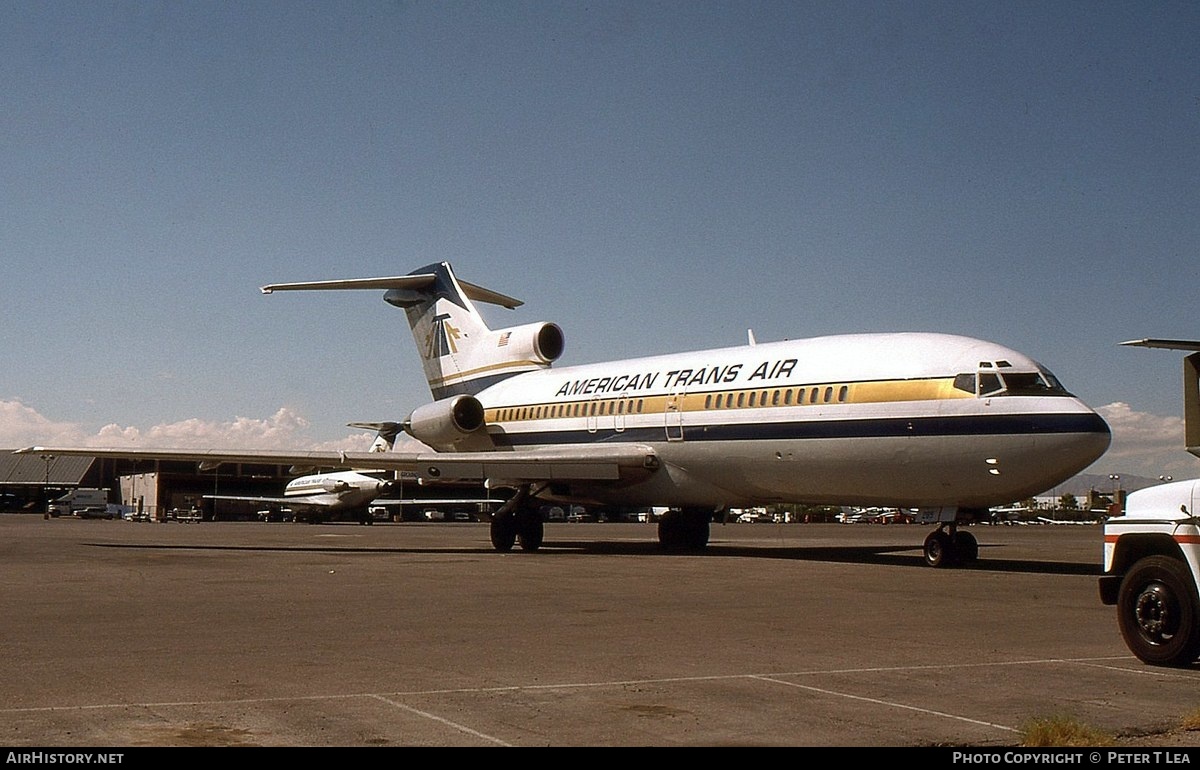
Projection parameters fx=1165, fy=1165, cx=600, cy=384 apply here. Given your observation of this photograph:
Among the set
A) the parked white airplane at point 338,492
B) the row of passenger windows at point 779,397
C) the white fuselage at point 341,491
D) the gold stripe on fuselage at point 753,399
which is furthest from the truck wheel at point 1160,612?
the white fuselage at point 341,491

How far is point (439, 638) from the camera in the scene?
34.9ft

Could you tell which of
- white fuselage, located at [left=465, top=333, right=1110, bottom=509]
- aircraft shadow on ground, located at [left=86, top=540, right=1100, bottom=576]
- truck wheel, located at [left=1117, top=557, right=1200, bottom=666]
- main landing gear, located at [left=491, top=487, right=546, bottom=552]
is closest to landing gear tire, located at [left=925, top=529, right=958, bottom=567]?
aircraft shadow on ground, located at [left=86, top=540, right=1100, bottom=576]

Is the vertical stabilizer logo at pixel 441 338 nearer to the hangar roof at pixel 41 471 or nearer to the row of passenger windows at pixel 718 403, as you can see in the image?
the row of passenger windows at pixel 718 403

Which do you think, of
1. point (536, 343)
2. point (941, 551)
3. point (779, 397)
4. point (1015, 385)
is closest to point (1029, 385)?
point (1015, 385)

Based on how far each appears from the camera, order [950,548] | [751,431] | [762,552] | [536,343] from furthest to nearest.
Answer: [536,343]
[762,552]
[751,431]
[950,548]

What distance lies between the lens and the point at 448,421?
31.7m

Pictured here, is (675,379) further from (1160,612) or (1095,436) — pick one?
(1160,612)

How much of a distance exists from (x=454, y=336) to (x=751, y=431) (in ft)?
46.0

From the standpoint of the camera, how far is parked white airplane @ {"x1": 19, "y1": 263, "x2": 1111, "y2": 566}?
65.8ft

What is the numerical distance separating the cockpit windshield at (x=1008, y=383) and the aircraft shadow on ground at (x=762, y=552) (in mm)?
3158

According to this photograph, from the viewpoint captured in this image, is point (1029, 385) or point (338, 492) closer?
point (1029, 385)

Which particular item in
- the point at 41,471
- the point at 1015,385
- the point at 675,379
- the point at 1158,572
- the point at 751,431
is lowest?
the point at 1158,572

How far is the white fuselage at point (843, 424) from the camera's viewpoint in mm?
19750

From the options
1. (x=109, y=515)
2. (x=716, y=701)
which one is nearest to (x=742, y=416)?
(x=716, y=701)
